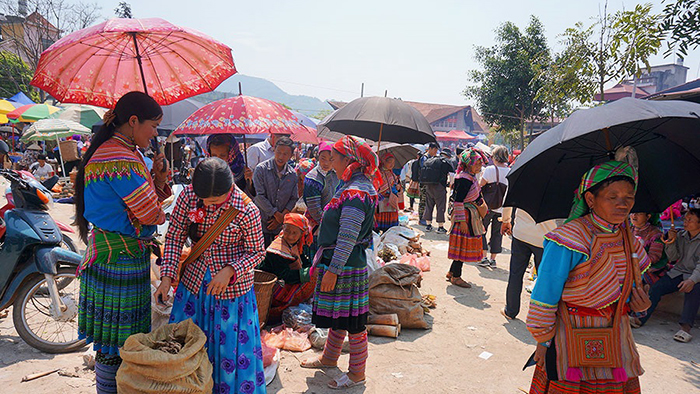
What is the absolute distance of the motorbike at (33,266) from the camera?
3.70 m

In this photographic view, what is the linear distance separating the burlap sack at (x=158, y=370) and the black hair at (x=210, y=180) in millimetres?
815

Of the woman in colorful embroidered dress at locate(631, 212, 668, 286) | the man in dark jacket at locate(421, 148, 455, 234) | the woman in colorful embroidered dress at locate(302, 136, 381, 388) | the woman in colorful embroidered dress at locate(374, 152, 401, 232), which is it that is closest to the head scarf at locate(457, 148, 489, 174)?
the woman in colorful embroidered dress at locate(374, 152, 401, 232)

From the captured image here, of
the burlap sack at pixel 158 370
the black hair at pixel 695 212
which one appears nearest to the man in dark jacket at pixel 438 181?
the black hair at pixel 695 212

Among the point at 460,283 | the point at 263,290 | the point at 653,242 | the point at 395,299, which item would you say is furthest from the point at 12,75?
the point at 653,242

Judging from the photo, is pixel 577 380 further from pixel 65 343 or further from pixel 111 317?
pixel 65 343

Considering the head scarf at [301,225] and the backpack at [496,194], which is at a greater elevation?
the backpack at [496,194]

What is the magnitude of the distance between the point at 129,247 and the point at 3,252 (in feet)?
7.18

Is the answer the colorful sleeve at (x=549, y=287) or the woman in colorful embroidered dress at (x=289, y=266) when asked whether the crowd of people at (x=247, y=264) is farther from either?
the woman in colorful embroidered dress at (x=289, y=266)

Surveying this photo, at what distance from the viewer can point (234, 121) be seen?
13.4 feet

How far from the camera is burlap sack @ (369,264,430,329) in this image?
4.66 meters

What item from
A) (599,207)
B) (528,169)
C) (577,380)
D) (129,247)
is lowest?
(577,380)

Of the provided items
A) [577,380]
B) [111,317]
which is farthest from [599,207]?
[111,317]

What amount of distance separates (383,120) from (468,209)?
6.61 feet

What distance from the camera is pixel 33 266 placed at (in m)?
3.75
